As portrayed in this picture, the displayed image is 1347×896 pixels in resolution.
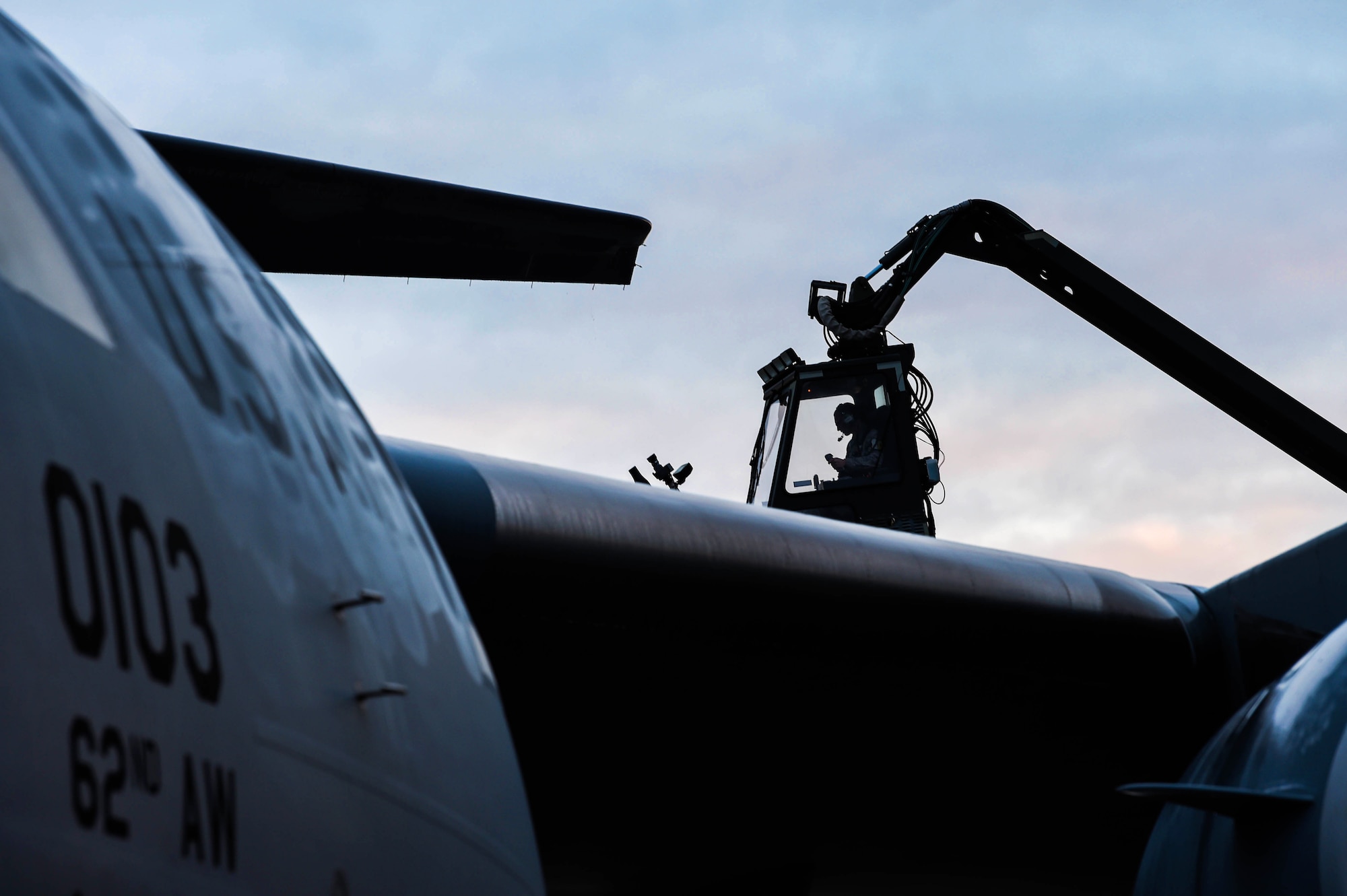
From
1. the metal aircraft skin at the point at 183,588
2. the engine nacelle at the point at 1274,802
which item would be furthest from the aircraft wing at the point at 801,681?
the metal aircraft skin at the point at 183,588

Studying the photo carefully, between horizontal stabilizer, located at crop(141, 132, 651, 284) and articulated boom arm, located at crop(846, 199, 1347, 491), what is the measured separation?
980 centimetres

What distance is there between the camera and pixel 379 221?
10.2 ft

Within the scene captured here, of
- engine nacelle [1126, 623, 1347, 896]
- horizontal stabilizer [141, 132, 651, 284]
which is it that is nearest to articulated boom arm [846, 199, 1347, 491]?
engine nacelle [1126, 623, 1347, 896]

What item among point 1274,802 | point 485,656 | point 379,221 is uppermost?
point 379,221

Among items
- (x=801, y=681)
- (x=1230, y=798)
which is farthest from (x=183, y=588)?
(x=801, y=681)

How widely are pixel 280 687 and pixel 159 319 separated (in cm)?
Answer: 38

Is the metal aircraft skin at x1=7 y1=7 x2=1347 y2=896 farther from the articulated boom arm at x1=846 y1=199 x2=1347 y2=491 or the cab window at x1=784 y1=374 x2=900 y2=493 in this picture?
the articulated boom arm at x1=846 y1=199 x2=1347 y2=491

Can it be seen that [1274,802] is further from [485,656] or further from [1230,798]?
[485,656]

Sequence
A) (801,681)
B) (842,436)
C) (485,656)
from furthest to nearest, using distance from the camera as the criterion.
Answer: (842,436) < (801,681) < (485,656)

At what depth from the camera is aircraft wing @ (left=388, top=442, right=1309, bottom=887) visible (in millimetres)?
4688

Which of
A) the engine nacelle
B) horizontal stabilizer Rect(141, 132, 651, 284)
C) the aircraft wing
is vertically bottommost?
the engine nacelle

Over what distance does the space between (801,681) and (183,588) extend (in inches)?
168

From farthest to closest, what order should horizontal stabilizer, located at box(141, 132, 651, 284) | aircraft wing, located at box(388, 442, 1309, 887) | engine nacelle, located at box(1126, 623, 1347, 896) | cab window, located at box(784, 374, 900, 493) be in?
1. cab window, located at box(784, 374, 900, 493)
2. aircraft wing, located at box(388, 442, 1309, 887)
3. engine nacelle, located at box(1126, 623, 1347, 896)
4. horizontal stabilizer, located at box(141, 132, 651, 284)

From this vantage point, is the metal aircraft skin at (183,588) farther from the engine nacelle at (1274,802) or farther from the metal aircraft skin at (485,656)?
the engine nacelle at (1274,802)
